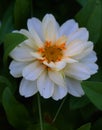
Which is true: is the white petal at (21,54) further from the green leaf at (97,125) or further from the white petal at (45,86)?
the green leaf at (97,125)

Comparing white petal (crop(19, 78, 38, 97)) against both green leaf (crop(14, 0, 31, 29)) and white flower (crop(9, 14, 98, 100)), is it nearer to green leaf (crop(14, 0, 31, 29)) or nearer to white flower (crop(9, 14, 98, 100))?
white flower (crop(9, 14, 98, 100))

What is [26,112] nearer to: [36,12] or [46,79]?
[46,79]

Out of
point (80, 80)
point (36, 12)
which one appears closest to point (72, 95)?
point (80, 80)

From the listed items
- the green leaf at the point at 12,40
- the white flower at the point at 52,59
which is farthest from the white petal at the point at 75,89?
the green leaf at the point at 12,40

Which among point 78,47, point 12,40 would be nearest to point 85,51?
point 78,47

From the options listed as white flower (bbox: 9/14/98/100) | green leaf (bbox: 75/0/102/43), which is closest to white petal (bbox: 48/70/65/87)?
white flower (bbox: 9/14/98/100)

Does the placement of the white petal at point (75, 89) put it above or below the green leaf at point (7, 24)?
below
